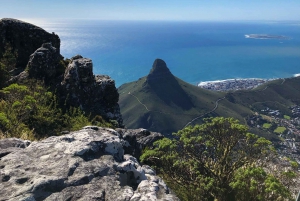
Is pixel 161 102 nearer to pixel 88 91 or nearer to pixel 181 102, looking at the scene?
→ pixel 181 102

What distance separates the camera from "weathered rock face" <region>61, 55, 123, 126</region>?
15.5m

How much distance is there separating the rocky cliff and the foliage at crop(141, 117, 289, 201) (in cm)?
642

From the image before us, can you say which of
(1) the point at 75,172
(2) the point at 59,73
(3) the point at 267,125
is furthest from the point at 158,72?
(1) the point at 75,172

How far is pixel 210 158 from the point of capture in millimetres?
11414

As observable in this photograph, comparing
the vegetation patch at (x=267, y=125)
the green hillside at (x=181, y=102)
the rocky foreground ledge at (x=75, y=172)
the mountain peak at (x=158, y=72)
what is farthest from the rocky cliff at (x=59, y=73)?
the mountain peak at (x=158, y=72)

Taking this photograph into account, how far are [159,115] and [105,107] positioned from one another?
120 metres

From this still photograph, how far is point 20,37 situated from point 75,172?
18376 millimetres

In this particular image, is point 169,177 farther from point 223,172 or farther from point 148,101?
point 148,101

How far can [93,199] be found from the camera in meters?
4.12

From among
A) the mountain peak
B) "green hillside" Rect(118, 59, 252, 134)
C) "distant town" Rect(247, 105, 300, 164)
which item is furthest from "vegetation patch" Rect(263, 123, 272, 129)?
the mountain peak

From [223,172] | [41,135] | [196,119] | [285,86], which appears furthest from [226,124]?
[285,86]

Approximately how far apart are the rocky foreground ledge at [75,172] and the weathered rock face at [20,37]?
15.1 metres

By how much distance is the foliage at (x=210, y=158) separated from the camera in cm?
960

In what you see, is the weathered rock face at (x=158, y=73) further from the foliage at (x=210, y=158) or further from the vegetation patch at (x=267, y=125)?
the foliage at (x=210, y=158)
